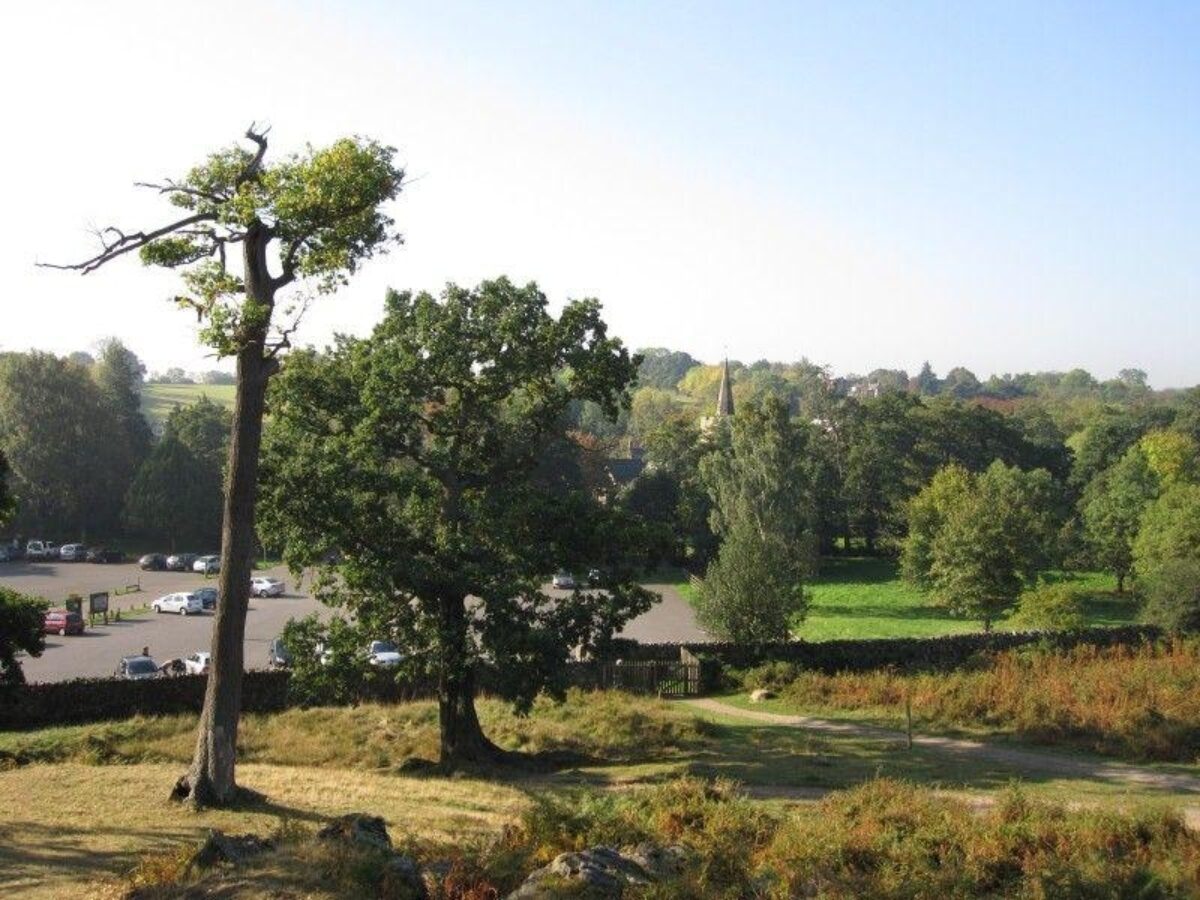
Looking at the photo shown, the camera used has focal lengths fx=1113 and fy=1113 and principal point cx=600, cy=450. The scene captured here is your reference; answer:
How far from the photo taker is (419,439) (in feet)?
77.2

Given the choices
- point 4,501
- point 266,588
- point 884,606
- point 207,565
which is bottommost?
point 884,606

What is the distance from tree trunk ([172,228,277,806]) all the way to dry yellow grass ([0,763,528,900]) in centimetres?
115

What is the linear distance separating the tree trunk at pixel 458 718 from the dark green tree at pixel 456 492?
1.6 inches

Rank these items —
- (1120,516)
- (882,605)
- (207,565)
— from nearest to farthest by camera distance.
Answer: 1. (882,605)
2. (1120,516)
3. (207,565)

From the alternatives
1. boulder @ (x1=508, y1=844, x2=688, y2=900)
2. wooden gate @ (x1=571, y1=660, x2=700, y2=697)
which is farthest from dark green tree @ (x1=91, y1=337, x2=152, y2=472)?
boulder @ (x1=508, y1=844, x2=688, y2=900)

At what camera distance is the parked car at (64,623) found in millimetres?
44812

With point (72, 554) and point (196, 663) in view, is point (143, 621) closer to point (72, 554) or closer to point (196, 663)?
point (196, 663)

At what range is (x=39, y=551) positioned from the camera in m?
72.1

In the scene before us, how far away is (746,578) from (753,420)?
21259 millimetres

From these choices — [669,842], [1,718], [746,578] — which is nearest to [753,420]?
[746,578]

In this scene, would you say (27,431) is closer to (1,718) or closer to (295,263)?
(1,718)

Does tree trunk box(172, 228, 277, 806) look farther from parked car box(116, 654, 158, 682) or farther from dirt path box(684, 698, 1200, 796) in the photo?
parked car box(116, 654, 158, 682)

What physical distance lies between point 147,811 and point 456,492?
8.72 m

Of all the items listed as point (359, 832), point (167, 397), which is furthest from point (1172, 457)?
point (167, 397)
